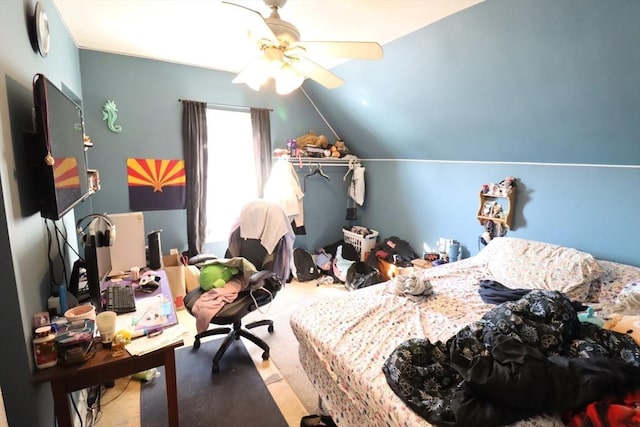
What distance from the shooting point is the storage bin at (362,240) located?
409 centimetres

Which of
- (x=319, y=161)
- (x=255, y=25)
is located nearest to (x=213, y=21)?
(x=255, y=25)

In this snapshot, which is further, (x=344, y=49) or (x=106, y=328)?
(x=344, y=49)

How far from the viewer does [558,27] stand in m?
1.71

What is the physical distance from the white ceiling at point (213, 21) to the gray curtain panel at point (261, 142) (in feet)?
2.97

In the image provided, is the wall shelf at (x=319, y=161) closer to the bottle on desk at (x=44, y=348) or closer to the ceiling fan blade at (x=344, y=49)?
the ceiling fan blade at (x=344, y=49)

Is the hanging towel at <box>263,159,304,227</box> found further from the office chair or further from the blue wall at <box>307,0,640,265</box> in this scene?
the office chair

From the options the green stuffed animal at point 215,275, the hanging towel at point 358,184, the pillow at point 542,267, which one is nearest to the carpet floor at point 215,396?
the green stuffed animal at point 215,275

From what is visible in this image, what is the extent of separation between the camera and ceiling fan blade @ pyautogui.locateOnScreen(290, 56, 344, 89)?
5.99 feet

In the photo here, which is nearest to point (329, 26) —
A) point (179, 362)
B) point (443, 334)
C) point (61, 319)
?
point (443, 334)

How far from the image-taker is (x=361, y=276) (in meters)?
3.60

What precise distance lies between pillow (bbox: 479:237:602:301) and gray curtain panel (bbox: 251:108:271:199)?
254cm

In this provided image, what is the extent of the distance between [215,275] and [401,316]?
1.39 m

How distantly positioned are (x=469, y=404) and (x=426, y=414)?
15cm

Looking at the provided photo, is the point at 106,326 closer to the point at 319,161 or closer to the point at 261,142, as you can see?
the point at 261,142
